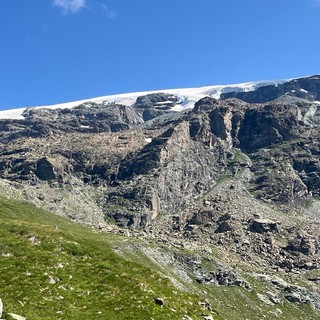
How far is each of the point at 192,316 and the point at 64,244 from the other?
60.7 m

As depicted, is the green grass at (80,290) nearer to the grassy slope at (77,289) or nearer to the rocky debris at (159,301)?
the grassy slope at (77,289)

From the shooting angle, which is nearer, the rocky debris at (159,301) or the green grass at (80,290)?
the green grass at (80,290)

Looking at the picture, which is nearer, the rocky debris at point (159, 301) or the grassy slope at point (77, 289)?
the grassy slope at point (77, 289)

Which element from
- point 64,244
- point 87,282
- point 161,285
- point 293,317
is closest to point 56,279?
Result: point 87,282

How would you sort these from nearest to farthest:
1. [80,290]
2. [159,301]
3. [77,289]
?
[159,301] → [80,290] → [77,289]

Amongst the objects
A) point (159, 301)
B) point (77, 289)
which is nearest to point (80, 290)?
point (77, 289)

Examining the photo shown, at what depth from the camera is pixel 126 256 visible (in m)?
199

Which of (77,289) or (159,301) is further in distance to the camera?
(77,289)

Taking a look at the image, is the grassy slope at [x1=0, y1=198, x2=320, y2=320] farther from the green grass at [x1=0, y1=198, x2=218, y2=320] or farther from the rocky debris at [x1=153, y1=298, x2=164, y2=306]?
the rocky debris at [x1=153, y1=298, x2=164, y2=306]

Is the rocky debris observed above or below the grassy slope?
below

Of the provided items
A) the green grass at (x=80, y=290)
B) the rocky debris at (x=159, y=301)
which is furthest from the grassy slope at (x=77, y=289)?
the rocky debris at (x=159, y=301)

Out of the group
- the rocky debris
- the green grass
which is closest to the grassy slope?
the green grass

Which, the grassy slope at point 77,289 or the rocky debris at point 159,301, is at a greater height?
the grassy slope at point 77,289

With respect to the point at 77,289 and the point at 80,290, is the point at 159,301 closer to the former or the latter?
the point at 80,290
